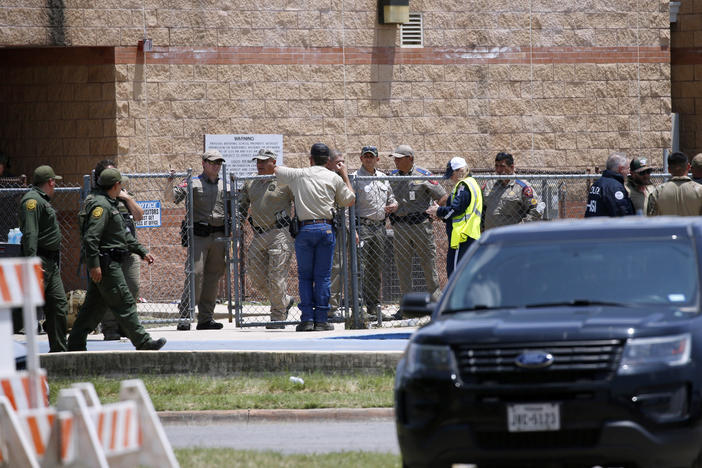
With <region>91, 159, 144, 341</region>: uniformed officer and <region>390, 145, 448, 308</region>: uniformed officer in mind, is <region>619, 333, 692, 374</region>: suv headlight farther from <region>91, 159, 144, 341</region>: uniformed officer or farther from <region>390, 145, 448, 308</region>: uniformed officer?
<region>390, 145, 448, 308</region>: uniformed officer

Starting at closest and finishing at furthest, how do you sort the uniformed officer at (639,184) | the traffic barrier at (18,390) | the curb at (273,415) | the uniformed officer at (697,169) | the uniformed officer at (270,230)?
the traffic barrier at (18,390) < the curb at (273,415) < the uniformed officer at (697,169) < the uniformed officer at (639,184) < the uniformed officer at (270,230)

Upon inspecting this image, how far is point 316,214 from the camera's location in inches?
597

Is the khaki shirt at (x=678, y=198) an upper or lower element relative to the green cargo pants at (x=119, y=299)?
upper

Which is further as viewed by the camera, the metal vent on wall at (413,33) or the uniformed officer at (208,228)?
the metal vent on wall at (413,33)

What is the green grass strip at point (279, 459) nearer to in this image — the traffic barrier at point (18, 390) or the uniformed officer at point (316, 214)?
the traffic barrier at point (18, 390)


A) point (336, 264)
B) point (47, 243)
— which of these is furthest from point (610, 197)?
point (47, 243)

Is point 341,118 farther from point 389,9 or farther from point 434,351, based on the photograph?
point 434,351

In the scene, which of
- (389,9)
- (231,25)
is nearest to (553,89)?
(389,9)

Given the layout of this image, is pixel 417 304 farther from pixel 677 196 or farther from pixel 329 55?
pixel 329 55

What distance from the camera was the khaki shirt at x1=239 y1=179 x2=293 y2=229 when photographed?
1591 cm

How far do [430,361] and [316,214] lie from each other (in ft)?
27.4

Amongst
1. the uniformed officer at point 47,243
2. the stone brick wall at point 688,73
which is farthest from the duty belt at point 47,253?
the stone brick wall at point 688,73

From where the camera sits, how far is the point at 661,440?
254 inches

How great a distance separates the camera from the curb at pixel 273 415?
10477mm
